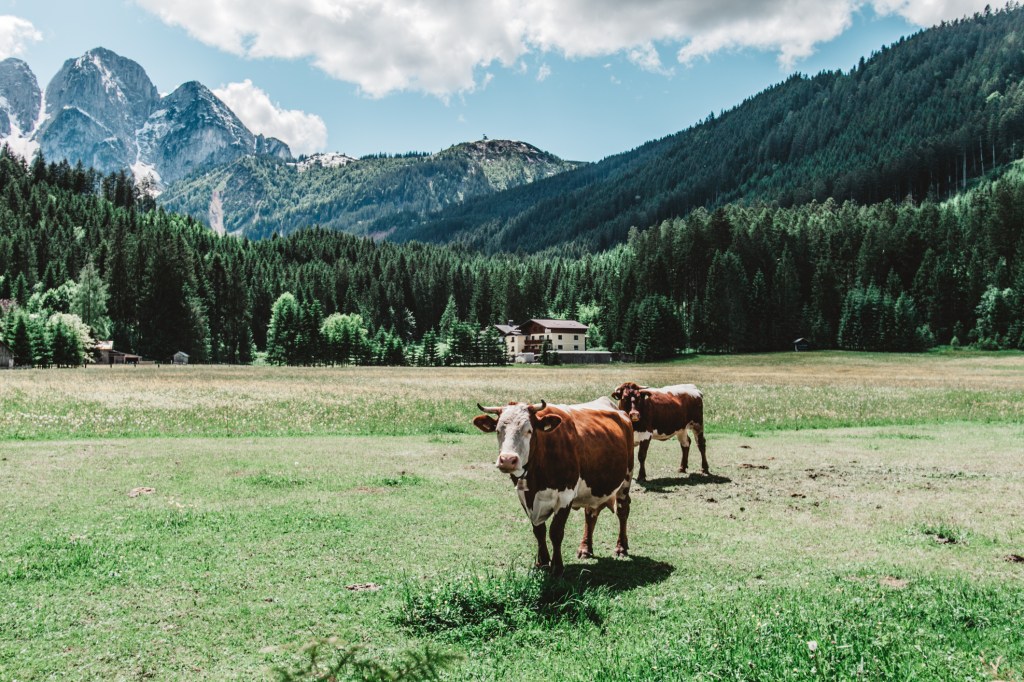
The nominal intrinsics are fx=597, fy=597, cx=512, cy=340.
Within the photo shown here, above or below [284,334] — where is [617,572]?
below

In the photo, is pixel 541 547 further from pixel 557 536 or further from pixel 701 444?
pixel 701 444

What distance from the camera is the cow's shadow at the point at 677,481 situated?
16.9 metres

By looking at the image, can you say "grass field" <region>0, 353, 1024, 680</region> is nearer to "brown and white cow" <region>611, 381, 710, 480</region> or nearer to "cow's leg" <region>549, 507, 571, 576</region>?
"cow's leg" <region>549, 507, 571, 576</region>

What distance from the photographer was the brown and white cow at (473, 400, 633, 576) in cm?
867

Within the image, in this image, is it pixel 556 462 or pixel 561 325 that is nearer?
pixel 556 462

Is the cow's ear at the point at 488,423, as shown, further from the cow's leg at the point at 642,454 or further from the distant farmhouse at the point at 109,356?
the distant farmhouse at the point at 109,356

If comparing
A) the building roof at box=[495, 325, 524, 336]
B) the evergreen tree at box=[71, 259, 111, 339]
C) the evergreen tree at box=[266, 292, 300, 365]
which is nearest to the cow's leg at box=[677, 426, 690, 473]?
the evergreen tree at box=[266, 292, 300, 365]

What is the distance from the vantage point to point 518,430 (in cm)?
859

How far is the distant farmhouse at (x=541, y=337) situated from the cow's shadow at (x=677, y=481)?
121 metres

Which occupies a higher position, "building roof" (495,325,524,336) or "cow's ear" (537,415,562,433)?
"building roof" (495,325,524,336)

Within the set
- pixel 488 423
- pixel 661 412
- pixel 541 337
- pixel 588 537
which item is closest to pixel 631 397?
pixel 661 412

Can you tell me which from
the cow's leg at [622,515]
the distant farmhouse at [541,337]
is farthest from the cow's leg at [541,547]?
the distant farmhouse at [541,337]

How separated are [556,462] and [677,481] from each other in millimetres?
10014

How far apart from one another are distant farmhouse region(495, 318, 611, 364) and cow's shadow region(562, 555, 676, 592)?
426ft
